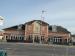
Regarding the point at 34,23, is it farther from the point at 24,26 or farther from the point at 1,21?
the point at 1,21

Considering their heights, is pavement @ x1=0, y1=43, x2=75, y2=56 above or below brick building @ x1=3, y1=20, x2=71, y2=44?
below

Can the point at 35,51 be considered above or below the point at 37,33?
below

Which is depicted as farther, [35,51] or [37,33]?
[37,33]

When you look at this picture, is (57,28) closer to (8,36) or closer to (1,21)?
(8,36)

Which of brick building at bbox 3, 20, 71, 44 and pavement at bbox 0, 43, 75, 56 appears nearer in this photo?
pavement at bbox 0, 43, 75, 56

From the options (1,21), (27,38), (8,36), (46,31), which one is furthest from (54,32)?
(1,21)

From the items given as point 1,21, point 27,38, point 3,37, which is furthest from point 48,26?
point 1,21

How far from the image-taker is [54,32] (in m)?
106

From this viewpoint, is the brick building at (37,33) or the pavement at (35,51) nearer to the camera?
the pavement at (35,51)

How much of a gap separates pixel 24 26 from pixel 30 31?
3688mm

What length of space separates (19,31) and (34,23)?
6552 mm

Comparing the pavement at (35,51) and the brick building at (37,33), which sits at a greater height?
the brick building at (37,33)

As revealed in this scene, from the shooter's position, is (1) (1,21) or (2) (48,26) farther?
(2) (48,26)

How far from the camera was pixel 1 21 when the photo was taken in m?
11.5
